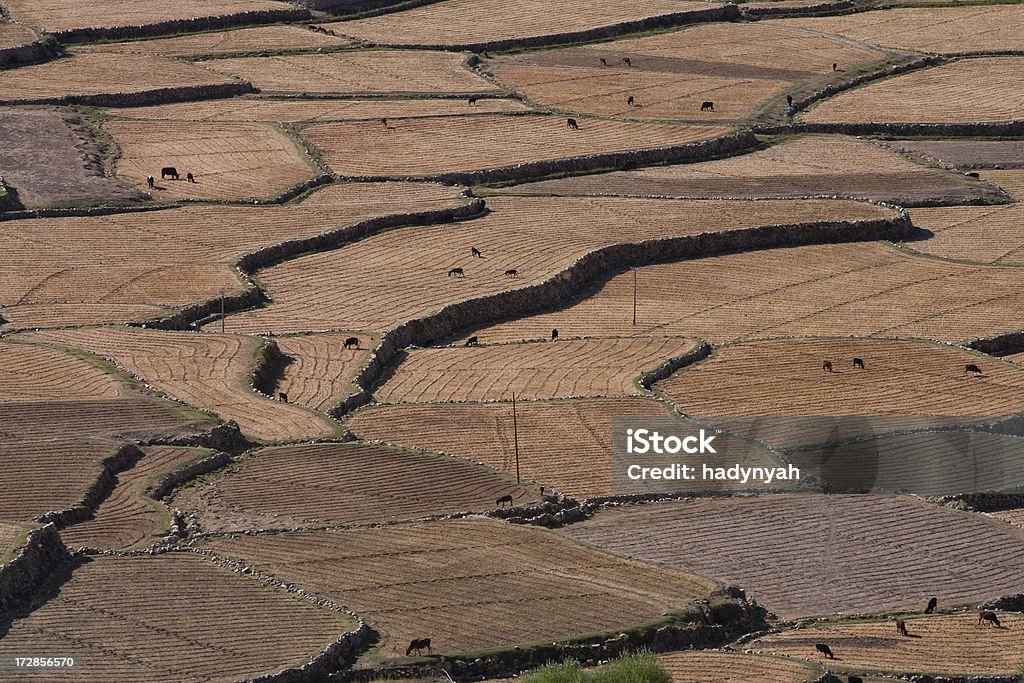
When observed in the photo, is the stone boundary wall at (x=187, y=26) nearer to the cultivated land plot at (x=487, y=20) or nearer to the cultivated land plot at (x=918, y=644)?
the cultivated land plot at (x=487, y=20)

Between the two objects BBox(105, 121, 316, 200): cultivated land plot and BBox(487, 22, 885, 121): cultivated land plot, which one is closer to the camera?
BBox(105, 121, 316, 200): cultivated land plot

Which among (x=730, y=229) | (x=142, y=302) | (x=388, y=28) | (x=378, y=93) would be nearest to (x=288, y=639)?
(x=142, y=302)

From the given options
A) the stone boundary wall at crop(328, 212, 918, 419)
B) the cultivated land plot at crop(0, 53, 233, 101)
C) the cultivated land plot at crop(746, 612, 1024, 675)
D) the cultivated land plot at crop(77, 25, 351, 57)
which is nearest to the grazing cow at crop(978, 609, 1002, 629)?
the cultivated land plot at crop(746, 612, 1024, 675)

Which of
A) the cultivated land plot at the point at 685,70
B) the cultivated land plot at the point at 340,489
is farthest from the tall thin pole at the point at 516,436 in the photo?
the cultivated land plot at the point at 685,70

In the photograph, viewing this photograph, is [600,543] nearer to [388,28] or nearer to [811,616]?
[811,616]

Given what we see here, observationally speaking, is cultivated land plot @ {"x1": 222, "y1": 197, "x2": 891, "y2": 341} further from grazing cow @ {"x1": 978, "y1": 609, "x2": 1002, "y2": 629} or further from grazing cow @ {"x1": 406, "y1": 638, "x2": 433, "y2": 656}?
grazing cow @ {"x1": 406, "y1": 638, "x2": 433, "y2": 656}

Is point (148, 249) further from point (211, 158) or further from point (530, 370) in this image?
point (530, 370)

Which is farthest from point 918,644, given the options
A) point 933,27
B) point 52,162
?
point 933,27
